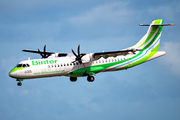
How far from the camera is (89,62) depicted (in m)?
34.3

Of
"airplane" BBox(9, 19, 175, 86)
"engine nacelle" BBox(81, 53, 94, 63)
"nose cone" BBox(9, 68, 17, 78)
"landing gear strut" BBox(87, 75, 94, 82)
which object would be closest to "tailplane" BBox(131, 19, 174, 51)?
"airplane" BBox(9, 19, 175, 86)

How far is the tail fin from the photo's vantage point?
37731 mm

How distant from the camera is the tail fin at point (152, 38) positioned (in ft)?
124

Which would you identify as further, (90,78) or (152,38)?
(152,38)

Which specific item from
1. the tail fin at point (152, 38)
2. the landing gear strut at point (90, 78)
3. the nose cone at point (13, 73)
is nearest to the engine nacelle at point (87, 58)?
the landing gear strut at point (90, 78)

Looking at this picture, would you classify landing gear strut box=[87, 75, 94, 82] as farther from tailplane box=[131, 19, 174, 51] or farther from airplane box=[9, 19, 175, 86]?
tailplane box=[131, 19, 174, 51]

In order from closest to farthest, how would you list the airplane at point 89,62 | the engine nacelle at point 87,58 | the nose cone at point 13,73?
the nose cone at point 13,73 < the airplane at point 89,62 < the engine nacelle at point 87,58

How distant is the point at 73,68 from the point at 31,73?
16.6 ft

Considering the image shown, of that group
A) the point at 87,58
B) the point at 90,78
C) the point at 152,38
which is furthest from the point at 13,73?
the point at 152,38

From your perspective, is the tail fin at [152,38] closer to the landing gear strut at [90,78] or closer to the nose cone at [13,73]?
the landing gear strut at [90,78]

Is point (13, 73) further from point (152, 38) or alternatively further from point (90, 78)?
point (152, 38)

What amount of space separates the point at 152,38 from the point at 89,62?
32.2ft

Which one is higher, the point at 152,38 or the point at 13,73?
the point at 152,38

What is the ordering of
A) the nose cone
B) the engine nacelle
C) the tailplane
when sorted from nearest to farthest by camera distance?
the nose cone < the engine nacelle < the tailplane
